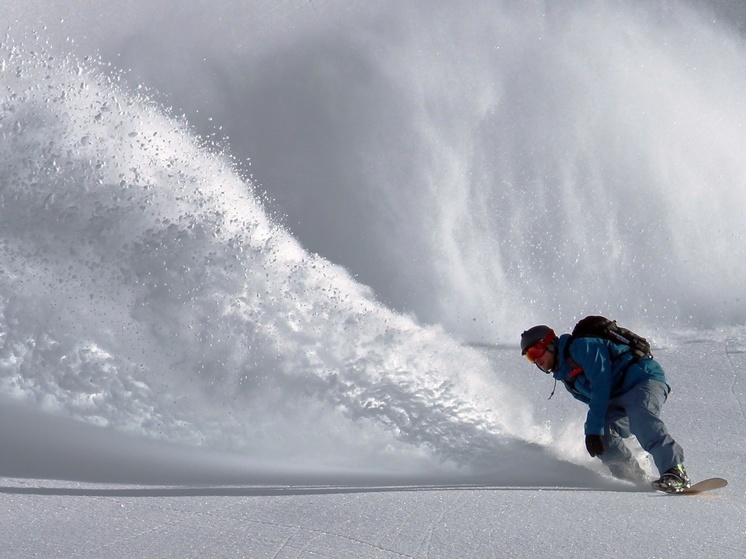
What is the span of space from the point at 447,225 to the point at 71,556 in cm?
817

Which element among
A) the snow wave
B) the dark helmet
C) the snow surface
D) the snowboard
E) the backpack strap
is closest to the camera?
the snow surface

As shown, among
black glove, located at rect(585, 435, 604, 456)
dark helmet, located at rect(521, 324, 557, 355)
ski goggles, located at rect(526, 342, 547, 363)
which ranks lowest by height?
black glove, located at rect(585, 435, 604, 456)

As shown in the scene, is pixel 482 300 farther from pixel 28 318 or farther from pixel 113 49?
pixel 113 49

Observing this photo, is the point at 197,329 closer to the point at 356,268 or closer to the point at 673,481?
the point at 673,481

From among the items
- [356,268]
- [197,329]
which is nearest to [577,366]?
[197,329]

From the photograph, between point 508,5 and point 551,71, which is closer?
point 551,71

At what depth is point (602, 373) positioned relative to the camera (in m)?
4.20

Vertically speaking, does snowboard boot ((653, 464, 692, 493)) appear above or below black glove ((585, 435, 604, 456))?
below

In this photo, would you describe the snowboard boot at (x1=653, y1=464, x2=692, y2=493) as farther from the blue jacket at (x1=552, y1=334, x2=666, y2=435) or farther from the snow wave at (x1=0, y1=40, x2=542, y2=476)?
the snow wave at (x1=0, y1=40, x2=542, y2=476)

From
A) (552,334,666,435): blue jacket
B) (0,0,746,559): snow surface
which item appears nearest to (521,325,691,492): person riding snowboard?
(552,334,666,435): blue jacket

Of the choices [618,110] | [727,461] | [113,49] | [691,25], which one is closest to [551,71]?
[618,110]

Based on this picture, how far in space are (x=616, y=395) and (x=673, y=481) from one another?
56 centimetres

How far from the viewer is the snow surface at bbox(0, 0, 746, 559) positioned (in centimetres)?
356

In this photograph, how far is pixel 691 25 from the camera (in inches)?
519
